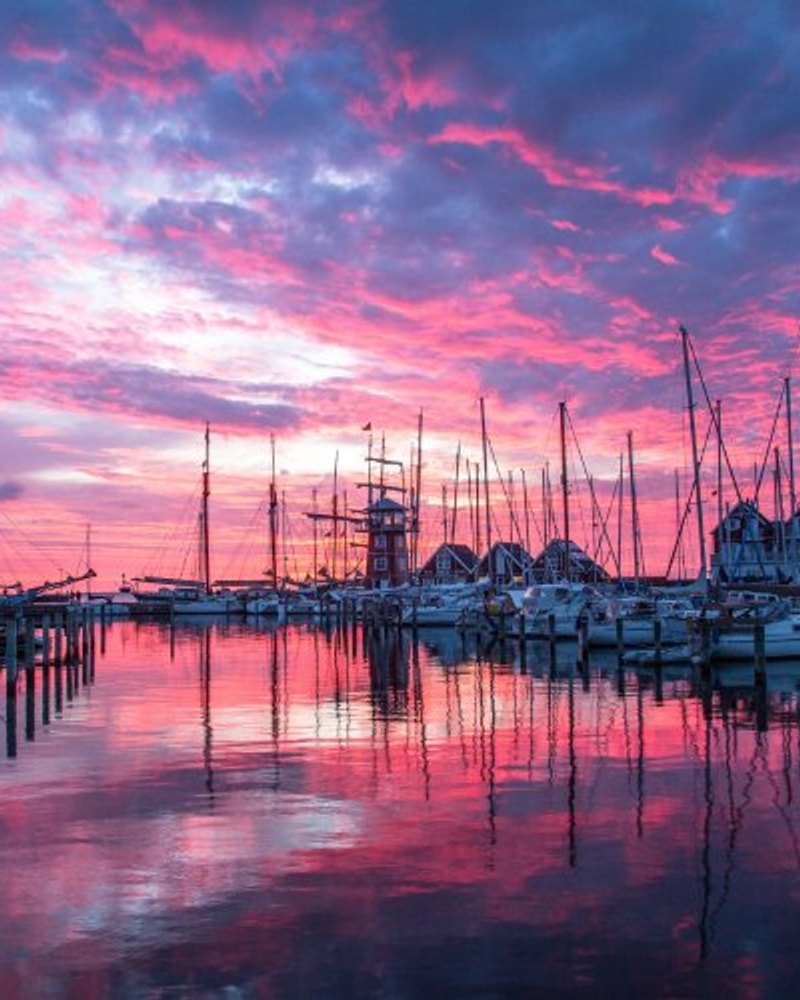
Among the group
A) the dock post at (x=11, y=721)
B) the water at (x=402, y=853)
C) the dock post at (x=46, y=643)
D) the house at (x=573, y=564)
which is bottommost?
the water at (x=402, y=853)

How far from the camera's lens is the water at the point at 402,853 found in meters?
10.6

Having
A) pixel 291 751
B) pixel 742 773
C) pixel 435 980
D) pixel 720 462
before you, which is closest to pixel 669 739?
pixel 742 773

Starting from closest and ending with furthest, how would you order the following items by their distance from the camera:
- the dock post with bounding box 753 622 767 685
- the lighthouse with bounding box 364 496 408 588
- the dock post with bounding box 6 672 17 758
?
1. the dock post with bounding box 6 672 17 758
2. the dock post with bounding box 753 622 767 685
3. the lighthouse with bounding box 364 496 408 588

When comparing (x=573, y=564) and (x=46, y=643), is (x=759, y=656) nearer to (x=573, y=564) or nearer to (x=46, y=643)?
(x=46, y=643)

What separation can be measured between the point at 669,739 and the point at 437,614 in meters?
66.1

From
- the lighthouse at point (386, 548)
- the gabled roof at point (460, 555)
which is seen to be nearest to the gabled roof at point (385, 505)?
the lighthouse at point (386, 548)

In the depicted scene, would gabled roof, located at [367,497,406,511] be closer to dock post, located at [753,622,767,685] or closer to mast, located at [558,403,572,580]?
mast, located at [558,403,572,580]

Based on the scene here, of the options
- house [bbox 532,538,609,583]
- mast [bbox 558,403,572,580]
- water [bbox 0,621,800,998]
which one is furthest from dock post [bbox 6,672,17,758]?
house [bbox 532,538,609,583]

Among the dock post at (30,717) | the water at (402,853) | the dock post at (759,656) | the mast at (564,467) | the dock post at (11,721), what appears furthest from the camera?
the mast at (564,467)

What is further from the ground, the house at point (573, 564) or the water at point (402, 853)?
the house at point (573, 564)

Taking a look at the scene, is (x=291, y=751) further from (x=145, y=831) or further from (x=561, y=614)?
(x=561, y=614)

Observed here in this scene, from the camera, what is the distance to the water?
10.6 m

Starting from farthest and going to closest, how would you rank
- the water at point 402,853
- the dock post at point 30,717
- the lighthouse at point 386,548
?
the lighthouse at point 386,548
the dock post at point 30,717
the water at point 402,853

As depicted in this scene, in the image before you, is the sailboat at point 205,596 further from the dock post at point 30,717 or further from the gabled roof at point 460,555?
the dock post at point 30,717
